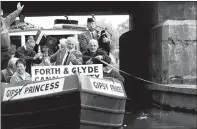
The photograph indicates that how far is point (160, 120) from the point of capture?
35.1 feet

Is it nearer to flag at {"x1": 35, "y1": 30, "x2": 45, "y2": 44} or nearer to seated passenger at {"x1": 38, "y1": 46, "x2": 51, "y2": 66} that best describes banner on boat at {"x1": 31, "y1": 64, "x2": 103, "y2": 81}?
seated passenger at {"x1": 38, "y1": 46, "x2": 51, "y2": 66}

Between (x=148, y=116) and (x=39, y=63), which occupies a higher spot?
(x=39, y=63)

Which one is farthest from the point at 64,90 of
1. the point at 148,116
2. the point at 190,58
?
the point at 190,58

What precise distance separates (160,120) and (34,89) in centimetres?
399

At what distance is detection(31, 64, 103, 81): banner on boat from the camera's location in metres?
8.12

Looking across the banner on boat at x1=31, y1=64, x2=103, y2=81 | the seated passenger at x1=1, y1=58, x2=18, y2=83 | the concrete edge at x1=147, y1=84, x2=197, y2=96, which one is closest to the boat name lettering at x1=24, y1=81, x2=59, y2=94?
the banner on boat at x1=31, y1=64, x2=103, y2=81

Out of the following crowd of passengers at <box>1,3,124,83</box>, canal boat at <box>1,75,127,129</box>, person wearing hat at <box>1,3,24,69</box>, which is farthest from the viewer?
crowd of passengers at <box>1,3,124,83</box>

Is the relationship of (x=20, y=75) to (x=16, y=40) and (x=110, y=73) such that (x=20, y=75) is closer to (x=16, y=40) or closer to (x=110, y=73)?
(x=110, y=73)

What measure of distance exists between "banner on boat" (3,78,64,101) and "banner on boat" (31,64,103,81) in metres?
0.36

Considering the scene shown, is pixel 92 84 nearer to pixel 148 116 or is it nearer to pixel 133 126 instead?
pixel 133 126

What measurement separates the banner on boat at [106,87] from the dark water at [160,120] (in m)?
1.50

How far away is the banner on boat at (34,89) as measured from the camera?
24.7 feet

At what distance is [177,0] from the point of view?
12.7m

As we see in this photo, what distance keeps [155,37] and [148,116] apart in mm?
2550
